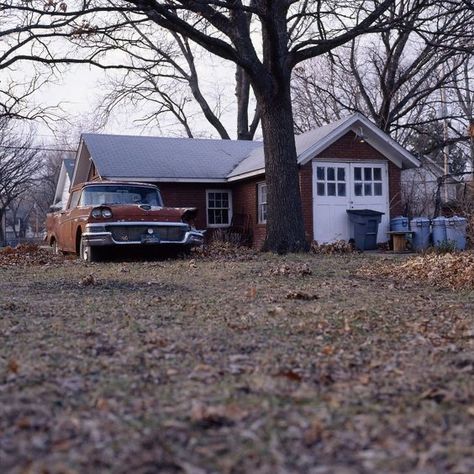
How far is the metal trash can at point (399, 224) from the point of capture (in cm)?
1891

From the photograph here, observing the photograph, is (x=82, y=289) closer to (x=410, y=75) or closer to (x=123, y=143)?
(x=123, y=143)

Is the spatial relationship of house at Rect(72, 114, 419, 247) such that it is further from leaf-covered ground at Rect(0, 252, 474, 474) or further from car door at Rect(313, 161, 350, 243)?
leaf-covered ground at Rect(0, 252, 474, 474)

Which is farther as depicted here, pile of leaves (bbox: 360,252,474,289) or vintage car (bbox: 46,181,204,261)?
vintage car (bbox: 46,181,204,261)

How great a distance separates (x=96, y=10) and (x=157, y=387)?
1165 cm

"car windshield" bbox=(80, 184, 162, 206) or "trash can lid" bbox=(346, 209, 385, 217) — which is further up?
"car windshield" bbox=(80, 184, 162, 206)

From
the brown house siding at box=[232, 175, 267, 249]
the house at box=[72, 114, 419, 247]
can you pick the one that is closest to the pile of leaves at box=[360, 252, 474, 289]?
the house at box=[72, 114, 419, 247]

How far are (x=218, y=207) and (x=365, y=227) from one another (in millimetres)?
5820

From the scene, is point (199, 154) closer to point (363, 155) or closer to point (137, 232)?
point (363, 155)

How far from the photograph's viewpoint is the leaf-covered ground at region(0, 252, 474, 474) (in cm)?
261

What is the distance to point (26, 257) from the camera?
49.0 feet

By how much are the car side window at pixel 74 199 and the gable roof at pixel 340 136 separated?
20.6ft

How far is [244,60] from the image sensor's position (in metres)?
14.0

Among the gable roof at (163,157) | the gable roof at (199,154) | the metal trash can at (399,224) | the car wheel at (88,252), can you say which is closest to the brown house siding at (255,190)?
the gable roof at (199,154)

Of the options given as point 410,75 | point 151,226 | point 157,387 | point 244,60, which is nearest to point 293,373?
point 157,387
